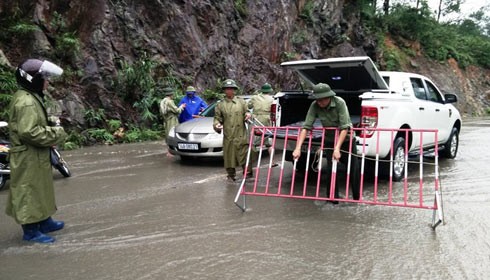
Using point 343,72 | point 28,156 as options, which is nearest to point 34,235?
point 28,156

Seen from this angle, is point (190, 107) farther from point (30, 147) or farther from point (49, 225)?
point (30, 147)

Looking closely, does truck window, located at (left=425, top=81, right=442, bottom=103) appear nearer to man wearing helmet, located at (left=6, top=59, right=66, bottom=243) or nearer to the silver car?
the silver car

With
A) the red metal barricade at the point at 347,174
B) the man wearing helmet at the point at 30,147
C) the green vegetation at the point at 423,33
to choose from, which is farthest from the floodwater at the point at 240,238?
the green vegetation at the point at 423,33

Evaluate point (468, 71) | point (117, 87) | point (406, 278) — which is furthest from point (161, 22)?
point (468, 71)

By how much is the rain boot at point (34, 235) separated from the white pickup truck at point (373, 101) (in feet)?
12.5

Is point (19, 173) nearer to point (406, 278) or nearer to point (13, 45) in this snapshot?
point (406, 278)

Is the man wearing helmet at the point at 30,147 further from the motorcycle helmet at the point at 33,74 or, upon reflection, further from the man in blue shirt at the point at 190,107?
the man in blue shirt at the point at 190,107

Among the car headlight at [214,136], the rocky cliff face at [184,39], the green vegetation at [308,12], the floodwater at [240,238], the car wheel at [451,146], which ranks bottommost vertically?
the floodwater at [240,238]

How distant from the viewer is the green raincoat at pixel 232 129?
7184mm

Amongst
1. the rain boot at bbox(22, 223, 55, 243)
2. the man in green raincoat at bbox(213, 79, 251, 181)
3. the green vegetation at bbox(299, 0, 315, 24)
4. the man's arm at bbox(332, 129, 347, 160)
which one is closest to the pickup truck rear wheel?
the man's arm at bbox(332, 129, 347, 160)

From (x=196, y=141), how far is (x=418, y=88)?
169 inches

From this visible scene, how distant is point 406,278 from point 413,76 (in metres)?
5.27

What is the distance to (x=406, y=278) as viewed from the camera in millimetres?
3463

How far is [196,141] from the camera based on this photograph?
881 centimetres
